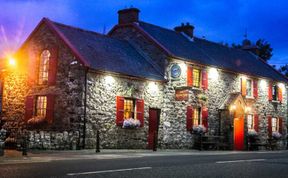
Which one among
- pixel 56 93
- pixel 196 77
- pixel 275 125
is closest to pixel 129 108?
pixel 56 93

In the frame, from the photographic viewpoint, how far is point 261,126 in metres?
33.1

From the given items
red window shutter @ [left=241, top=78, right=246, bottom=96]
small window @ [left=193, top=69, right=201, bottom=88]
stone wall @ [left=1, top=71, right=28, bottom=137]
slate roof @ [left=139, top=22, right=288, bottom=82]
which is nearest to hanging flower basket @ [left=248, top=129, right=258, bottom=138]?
red window shutter @ [left=241, top=78, right=246, bottom=96]

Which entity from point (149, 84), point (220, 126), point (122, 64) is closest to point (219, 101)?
point (220, 126)

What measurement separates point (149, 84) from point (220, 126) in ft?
23.6

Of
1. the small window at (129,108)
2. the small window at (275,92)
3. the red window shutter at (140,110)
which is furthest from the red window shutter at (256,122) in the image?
the small window at (129,108)

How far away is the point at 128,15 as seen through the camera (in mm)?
29422

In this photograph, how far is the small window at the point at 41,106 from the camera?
23513 mm

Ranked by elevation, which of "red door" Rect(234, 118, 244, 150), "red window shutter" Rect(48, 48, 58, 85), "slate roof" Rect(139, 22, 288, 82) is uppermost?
"slate roof" Rect(139, 22, 288, 82)

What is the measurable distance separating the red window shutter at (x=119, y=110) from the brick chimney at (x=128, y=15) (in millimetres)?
8131

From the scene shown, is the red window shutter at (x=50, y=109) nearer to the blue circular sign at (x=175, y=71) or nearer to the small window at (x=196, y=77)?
the blue circular sign at (x=175, y=71)

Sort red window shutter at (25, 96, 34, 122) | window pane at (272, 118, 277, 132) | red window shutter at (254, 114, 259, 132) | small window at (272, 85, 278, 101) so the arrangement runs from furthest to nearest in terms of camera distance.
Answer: small window at (272, 85, 278, 101)
window pane at (272, 118, 277, 132)
red window shutter at (254, 114, 259, 132)
red window shutter at (25, 96, 34, 122)

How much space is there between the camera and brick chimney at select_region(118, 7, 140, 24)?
2923 cm

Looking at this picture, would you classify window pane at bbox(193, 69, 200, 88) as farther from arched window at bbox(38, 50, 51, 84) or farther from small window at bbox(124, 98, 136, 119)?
arched window at bbox(38, 50, 51, 84)

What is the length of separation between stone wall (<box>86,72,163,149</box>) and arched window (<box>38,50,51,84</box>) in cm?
353
